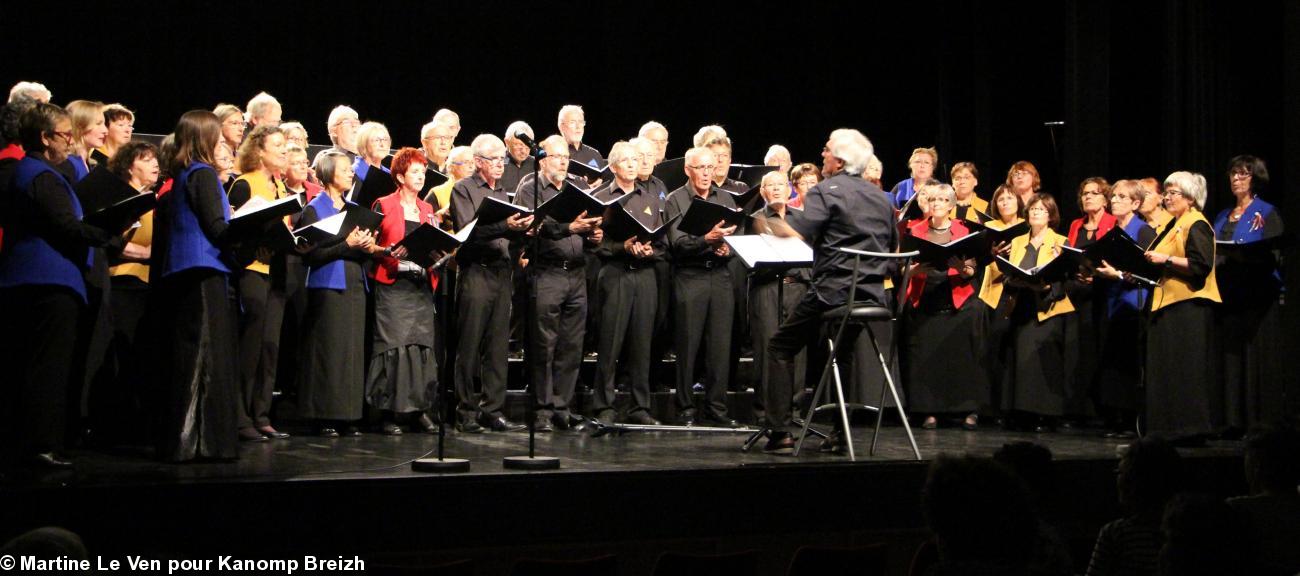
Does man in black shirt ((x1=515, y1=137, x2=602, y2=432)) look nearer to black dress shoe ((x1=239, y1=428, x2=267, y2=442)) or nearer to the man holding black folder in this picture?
the man holding black folder

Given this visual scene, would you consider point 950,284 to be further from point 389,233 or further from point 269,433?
point 269,433

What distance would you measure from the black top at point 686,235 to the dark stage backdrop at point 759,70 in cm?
315

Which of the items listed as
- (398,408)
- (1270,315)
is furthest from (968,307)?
(398,408)

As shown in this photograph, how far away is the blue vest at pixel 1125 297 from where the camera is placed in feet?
23.8

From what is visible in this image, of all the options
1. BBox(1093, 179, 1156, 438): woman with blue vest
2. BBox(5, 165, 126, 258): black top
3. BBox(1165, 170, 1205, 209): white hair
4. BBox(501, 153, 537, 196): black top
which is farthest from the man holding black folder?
BBox(1165, 170, 1205, 209): white hair

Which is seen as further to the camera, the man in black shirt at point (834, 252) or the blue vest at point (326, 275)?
the blue vest at point (326, 275)

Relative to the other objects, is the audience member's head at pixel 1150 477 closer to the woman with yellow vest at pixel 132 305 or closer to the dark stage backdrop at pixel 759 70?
the woman with yellow vest at pixel 132 305

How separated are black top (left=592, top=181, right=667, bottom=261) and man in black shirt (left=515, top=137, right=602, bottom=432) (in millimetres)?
278

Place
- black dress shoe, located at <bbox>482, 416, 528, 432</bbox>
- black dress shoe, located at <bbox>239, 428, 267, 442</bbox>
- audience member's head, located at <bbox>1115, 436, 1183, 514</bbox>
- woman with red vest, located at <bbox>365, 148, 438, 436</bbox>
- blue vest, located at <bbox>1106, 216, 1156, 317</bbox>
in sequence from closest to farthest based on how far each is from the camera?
audience member's head, located at <bbox>1115, 436, 1183, 514</bbox> < black dress shoe, located at <bbox>239, 428, 267, 442</bbox> < woman with red vest, located at <bbox>365, 148, 438, 436</bbox> < black dress shoe, located at <bbox>482, 416, 528, 432</bbox> < blue vest, located at <bbox>1106, 216, 1156, 317</bbox>

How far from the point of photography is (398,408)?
259 inches

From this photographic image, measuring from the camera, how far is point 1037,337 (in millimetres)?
7539

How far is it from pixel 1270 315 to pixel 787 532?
3.75 meters

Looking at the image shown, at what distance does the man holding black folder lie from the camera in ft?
22.5

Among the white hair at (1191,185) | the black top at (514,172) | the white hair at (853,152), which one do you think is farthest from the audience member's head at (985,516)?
the black top at (514,172)
